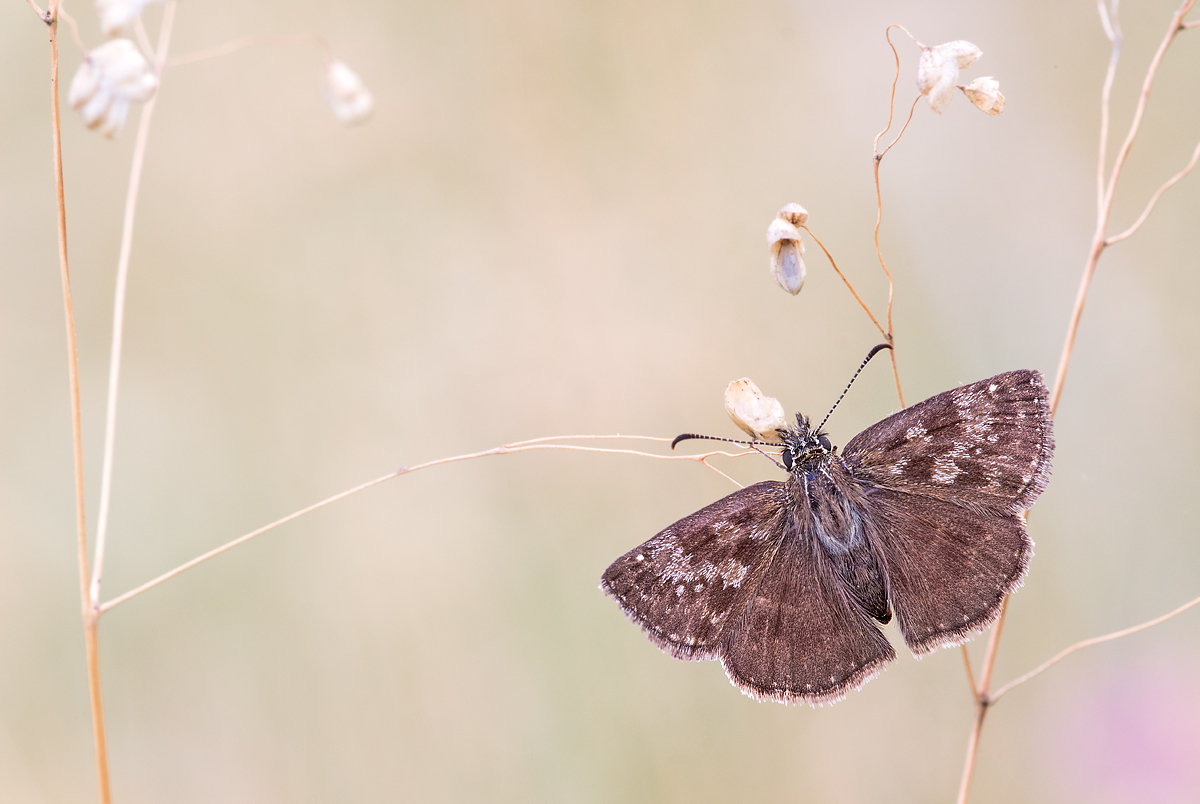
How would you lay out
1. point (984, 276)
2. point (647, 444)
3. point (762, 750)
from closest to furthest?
point (762, 750) < point (984, 276) < point (647, 444)

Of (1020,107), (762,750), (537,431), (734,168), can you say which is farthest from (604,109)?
(762,750)

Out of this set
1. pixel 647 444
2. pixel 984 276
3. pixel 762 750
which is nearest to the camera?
pixel 762 750

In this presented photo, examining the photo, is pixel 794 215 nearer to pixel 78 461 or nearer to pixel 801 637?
pixel 801 637

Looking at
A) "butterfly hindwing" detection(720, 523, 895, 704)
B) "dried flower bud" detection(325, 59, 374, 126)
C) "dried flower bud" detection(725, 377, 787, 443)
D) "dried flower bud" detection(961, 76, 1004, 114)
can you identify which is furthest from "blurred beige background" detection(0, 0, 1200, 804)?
"dried flower bud" detection(325, 59, 374, 126)

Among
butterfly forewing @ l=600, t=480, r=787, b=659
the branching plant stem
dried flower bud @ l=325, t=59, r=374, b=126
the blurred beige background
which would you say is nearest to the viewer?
the branching plant stem

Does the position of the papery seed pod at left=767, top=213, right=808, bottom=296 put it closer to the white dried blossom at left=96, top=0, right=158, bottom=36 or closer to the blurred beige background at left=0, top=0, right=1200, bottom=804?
the white dried blossom at left=96, top=0, right=158, bottom=36

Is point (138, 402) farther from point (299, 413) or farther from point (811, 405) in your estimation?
point (811, 405)
